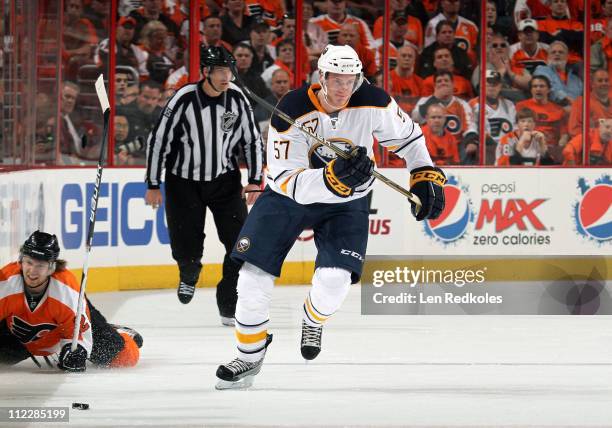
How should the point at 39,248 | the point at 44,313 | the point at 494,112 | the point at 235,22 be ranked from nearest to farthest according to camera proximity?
1. the point at 39,248
2. the point at 44,313
3. the point at 235,22
4. the point at 494,112

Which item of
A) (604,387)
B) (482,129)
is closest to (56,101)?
(482,129)

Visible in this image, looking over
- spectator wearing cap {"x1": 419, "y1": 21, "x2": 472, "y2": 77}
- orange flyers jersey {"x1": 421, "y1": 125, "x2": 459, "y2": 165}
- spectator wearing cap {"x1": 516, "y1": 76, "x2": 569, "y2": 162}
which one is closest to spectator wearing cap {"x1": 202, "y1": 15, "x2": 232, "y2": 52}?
spectator wearing cap {"x1": 419, "y1": 21, "x2": 472, "y2": 77}

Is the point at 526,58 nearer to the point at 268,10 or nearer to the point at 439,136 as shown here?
the point at 439,136

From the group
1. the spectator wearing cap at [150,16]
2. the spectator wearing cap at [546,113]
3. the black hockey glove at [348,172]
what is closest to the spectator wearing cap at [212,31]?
the spectator wearing cap at [150,16]

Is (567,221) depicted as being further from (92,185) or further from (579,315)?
(92,185)

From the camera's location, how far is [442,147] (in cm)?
916

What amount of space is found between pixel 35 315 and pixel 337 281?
1.06 m

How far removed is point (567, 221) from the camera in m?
8.72

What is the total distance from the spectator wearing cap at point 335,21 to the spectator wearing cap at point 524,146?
1137 millimetres

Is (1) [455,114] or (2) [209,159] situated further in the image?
(1) [455,114]

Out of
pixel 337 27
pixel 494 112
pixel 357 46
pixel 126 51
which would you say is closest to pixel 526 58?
pixel 494 112

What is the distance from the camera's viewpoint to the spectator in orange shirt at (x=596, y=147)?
368 inches

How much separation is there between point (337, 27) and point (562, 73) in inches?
61.4

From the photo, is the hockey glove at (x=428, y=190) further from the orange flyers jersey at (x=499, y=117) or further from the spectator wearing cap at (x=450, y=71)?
the orange flyers jersey at (x=499, y=117)
